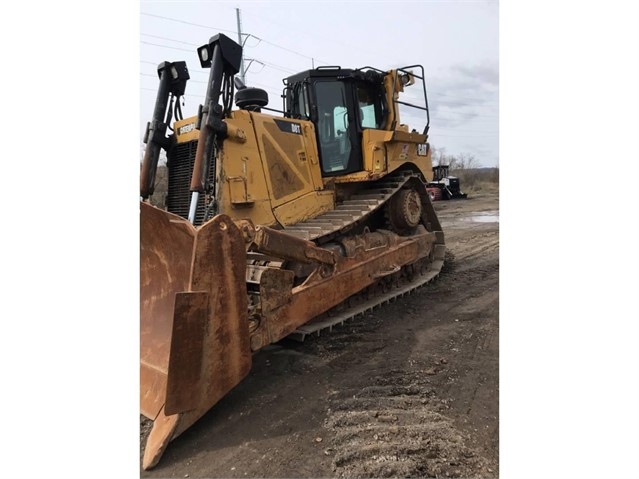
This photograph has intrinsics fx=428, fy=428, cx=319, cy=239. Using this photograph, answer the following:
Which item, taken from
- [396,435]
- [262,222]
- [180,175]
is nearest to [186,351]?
[396,435]

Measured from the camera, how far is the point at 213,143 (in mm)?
3650

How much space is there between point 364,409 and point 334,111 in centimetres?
Result: 344

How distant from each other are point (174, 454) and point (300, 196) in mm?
2841

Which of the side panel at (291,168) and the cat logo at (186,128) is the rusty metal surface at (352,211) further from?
the cat logo at (186,128)

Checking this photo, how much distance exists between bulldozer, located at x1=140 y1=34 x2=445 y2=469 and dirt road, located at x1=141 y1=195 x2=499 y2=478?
0.21m

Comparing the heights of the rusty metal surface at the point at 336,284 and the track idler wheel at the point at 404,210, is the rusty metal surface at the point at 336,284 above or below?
below

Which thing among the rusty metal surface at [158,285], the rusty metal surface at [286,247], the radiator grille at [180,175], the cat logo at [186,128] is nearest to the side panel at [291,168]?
the cat logo at [186,128]

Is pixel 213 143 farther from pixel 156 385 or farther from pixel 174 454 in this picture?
pixel 174 454

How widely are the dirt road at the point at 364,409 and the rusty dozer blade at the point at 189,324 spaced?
201 mm

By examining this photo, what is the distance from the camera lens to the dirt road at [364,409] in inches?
86.4

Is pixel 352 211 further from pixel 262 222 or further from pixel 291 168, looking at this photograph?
pixel 262 222

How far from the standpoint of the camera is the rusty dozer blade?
2.34m

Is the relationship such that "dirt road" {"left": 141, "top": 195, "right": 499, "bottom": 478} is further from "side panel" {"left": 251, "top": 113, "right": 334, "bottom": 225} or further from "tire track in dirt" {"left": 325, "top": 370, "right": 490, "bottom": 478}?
"side panel" {"left": 251, "top": 113, "right": 334, "bottom": 225}

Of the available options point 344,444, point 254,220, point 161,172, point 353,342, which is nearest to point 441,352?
point 353,342
